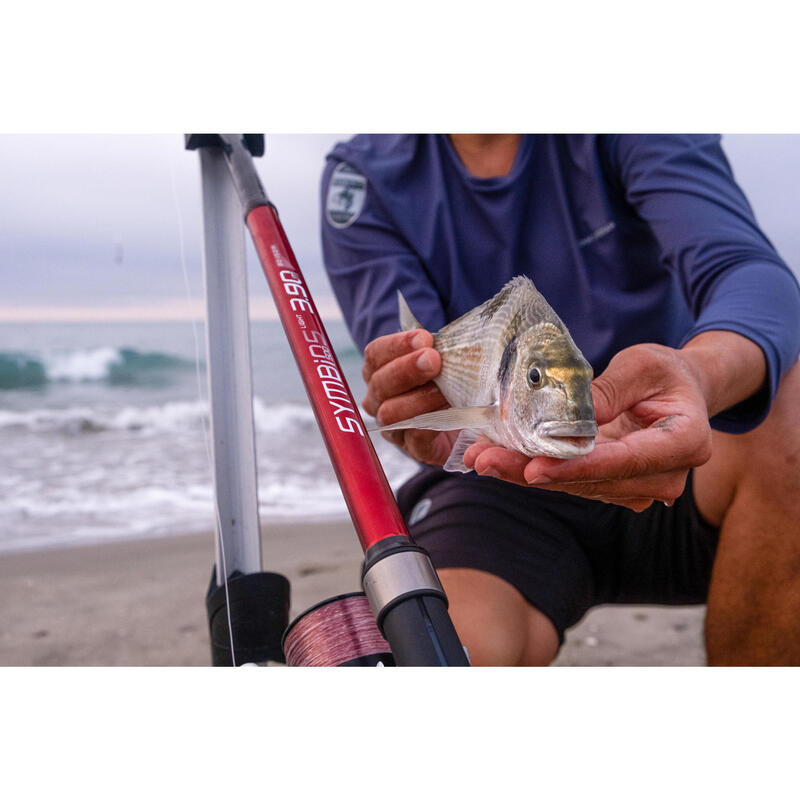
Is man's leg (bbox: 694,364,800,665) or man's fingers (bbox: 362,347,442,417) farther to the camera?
man's leg (bbox: 694,364,800,665)

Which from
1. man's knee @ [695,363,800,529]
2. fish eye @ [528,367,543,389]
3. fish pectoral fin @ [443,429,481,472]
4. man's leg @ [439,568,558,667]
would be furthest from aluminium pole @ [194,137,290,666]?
man's knee @ [695,363,800,529]

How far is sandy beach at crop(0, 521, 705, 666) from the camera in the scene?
36.1 inches

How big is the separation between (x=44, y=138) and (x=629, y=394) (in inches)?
30.3

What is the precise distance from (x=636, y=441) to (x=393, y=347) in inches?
10.1

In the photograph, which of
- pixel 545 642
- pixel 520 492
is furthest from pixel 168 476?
pixel 545 642

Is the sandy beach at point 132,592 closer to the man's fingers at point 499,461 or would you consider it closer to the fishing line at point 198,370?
the fishing line at point 198,370

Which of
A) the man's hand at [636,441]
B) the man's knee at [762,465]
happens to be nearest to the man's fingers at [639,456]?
the man's hand at [636,441]

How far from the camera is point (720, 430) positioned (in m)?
0.85

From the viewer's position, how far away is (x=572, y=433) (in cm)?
50

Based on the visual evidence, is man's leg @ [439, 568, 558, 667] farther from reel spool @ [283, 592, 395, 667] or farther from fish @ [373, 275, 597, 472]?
fish @ [373, 275, 597, 472]

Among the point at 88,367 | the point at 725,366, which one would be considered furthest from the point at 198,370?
the point at 725,366

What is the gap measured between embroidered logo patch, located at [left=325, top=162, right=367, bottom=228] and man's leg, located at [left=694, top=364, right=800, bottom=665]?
1.87ft

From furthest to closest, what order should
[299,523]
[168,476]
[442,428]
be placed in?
1. [168,476]
2. [299,523]
3. [442,428]

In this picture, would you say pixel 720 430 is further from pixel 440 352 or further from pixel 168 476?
pixel 168 476
